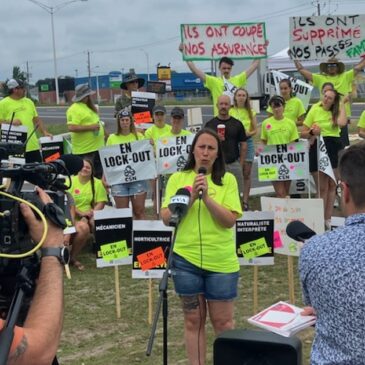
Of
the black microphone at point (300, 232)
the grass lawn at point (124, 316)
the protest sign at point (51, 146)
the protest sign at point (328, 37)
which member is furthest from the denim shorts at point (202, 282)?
the protest sign at point (328, 37)

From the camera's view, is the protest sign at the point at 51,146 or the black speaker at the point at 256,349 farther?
the protest sign at the point at 51,146

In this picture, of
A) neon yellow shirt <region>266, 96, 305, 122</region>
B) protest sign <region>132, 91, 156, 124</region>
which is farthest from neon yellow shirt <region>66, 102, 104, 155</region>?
neon yellow shirt <region>266, 96, 305, 122</region>

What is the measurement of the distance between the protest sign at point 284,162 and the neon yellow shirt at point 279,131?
0.10 meters

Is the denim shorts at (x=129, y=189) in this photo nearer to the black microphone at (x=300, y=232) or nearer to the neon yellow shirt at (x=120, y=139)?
the neon yellow shirt at (x=120, y=139)

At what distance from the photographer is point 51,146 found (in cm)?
966

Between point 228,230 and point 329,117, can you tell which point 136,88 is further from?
point 228,230

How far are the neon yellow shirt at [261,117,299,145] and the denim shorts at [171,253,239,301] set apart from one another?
4951 millimetres

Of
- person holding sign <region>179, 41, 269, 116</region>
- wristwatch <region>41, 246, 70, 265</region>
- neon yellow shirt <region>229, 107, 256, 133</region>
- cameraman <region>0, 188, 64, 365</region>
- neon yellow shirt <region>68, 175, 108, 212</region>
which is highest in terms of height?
person holding sign <region>179, 41, 269, 116</region>

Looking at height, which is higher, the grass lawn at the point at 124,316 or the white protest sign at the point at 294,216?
the white protest sign at the point at 294,216

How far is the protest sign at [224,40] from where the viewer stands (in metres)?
10.8

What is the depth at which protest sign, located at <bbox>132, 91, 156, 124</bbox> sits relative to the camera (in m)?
10.3

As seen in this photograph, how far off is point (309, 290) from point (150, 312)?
3.56m

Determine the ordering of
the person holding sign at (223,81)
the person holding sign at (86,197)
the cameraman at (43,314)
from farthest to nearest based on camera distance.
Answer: the person holding sign at (223,81) → the person holding sign at (86,197) → the cameraman at (43,314)

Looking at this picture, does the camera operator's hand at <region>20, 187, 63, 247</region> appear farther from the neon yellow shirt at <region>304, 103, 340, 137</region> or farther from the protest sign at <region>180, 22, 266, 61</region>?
the protest sign at <region>180, 22, 266, 61</region>
